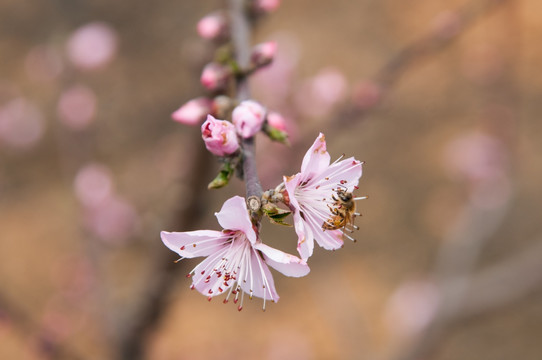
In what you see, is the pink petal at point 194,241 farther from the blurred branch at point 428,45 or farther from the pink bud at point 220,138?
the blurred branch at point 428,45

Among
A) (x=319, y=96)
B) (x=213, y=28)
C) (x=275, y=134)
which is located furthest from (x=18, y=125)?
(x=275, y=134)

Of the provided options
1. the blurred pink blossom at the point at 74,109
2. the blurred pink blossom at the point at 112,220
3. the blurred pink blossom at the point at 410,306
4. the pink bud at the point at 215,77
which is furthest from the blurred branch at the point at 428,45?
the blurred pink blossom at the point at 112,220

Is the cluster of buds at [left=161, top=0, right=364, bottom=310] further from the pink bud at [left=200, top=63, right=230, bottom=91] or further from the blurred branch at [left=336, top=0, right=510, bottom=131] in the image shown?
the blurred branch at [left=336, top=0, right=510, bottom=131]

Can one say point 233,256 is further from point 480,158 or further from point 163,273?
point 480,158

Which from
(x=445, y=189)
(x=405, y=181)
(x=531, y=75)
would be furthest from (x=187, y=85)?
(x=531, y=75)

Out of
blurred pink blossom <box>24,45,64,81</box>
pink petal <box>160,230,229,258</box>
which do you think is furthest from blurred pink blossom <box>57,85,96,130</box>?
pink petal <box>160,230,229,258</box>

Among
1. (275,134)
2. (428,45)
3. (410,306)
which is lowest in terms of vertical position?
(275,134)
